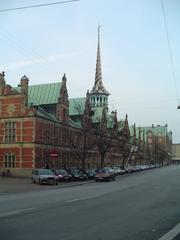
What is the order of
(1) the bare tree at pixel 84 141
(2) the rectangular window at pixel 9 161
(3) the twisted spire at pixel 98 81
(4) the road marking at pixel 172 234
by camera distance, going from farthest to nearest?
(3) the twisted spire at pixel 98 81
(1) the bare tree at pixel 84 141
(2) the rectangular window at pixel 9 161
(4) the road marking at pixel 172 234

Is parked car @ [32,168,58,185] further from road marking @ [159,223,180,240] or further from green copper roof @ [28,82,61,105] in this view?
road marking @ [159,223,180,240]

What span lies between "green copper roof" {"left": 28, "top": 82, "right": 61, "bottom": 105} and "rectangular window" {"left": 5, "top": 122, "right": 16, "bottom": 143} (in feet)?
29.0

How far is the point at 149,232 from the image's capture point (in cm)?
1248

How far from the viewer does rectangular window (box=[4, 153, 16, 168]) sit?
65.1m

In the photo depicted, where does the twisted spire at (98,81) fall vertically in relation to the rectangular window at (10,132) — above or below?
above

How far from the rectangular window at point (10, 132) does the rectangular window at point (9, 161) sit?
7.07 feet

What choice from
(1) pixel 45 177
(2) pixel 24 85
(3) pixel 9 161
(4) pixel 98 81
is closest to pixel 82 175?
(1) pixel 45 177

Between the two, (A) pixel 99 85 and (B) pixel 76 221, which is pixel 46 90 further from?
(B) pixel 76 221

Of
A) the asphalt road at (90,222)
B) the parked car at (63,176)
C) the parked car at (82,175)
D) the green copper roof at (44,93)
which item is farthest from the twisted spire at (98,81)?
the asphalt road at (90,222)

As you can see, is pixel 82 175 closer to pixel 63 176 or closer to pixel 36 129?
pixel 63 176

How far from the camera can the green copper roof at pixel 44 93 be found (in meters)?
74.8

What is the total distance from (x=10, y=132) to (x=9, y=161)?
4176mm

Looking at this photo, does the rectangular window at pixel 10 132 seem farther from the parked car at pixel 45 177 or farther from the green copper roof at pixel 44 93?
the parked car at pixel 45 177

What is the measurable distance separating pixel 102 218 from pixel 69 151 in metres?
61.3
